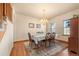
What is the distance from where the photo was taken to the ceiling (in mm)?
3871

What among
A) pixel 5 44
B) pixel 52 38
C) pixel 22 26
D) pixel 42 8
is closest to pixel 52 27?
pixel 52 38

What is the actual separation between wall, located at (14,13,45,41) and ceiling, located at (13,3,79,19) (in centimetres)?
17

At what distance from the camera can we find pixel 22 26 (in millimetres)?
4176

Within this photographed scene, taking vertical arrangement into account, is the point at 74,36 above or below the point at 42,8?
below

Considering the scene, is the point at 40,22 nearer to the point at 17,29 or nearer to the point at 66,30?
the point at 17,29

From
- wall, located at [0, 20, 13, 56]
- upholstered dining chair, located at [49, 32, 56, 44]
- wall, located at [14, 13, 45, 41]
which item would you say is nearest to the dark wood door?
upholstered dining chair, located at [49, 32, 56, 44]

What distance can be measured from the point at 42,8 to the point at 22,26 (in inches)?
40.4

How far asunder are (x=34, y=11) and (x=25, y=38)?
1.23 metres

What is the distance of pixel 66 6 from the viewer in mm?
4070

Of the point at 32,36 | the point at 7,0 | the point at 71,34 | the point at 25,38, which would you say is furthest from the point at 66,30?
the point at 7,0

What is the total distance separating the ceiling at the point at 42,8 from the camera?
152 inches

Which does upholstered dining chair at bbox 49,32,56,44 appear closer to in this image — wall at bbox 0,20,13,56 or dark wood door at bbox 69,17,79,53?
dark wood door at bbox 69,17,79,53

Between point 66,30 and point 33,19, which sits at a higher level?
point 33,19

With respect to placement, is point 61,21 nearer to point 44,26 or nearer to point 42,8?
point 44,26
